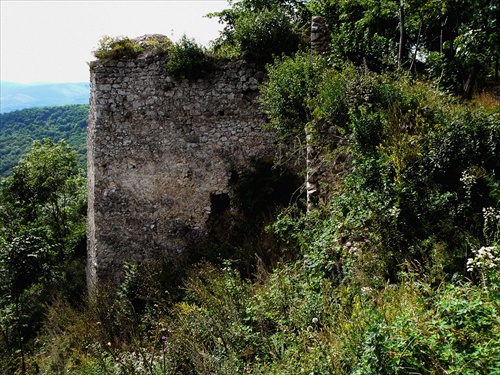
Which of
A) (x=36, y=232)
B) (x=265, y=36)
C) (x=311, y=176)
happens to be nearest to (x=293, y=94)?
(x=311, y=176)

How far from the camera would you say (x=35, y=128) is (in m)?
58.3

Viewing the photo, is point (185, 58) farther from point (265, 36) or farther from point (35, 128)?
point (35, 128)

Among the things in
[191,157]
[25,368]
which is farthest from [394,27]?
[25,368]

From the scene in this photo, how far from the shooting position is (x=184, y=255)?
8.16 metres

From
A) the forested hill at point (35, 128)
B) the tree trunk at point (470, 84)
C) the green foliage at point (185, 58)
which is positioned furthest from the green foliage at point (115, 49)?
the forested hill at point (35, 128)

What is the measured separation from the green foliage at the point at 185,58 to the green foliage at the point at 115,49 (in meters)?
0.81

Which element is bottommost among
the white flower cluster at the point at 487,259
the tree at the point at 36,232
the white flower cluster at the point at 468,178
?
the tree at the point at 36,232

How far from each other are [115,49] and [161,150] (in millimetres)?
2334

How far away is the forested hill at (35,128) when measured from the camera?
51.0 meters

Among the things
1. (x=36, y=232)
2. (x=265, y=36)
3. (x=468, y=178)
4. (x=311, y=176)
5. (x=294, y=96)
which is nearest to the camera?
(x=468, y=178)

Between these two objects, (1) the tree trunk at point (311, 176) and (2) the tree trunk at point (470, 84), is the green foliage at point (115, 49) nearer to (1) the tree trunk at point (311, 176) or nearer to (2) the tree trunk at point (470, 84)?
(1) the tree trunk at point (311, 176)

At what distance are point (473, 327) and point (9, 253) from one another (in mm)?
10018

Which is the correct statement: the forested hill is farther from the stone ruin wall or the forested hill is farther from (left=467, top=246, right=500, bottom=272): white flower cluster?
(left=467, top=246, right=500, bottom=272): white flower cluster

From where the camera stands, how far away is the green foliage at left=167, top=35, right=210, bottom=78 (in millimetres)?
7664
